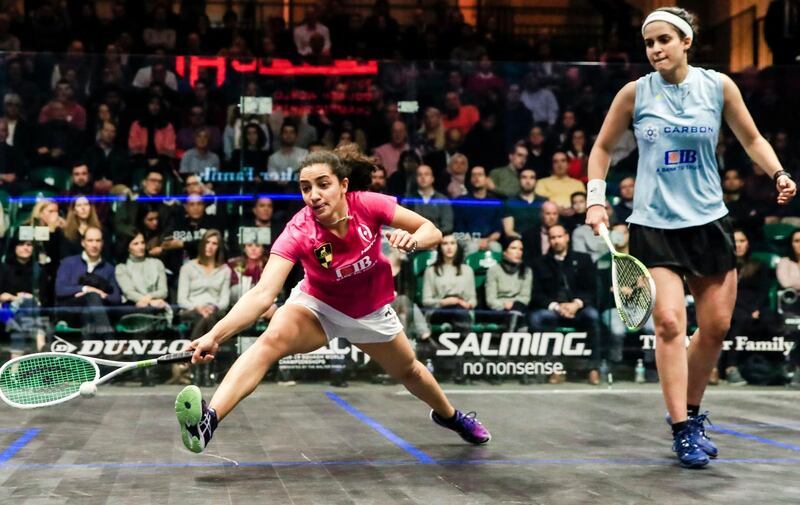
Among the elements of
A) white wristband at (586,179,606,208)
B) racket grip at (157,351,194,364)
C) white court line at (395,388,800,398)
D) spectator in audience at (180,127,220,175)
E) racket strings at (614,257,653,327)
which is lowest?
Result: white court line at (395,388,800,398)

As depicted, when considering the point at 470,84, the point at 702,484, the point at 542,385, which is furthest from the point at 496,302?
the point at 702,484

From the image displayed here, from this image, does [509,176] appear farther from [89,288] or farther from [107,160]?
[89,288]

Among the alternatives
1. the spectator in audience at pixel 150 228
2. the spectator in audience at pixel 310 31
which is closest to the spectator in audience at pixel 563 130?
the spectator in audience at pixel 310 31

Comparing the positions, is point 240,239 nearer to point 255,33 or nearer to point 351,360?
point 351,360

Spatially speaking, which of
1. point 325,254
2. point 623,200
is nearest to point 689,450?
point 325,254

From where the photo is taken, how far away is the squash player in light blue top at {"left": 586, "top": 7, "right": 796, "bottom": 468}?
3904 millimetres

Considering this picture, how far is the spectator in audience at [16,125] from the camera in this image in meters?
7.28

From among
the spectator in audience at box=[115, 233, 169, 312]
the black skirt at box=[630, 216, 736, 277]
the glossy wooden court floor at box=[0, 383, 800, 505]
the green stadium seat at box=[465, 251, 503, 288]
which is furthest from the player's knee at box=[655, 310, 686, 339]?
the spectator in audience at box=[115, 233, 169, 312]

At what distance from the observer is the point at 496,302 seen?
751 cm

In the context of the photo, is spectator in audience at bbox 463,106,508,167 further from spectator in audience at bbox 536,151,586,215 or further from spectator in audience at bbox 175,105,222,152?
spectator in audience at bbox 175,105,222,152

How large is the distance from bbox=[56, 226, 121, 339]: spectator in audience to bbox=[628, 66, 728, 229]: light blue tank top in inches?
164

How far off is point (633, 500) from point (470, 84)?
476 cm

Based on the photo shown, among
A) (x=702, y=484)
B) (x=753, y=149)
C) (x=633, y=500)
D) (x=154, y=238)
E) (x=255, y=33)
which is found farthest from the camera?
(x=255, y=33)

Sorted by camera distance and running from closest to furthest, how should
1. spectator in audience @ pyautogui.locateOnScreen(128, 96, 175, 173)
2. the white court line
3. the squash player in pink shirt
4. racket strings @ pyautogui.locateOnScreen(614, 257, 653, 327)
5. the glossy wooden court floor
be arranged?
the glossy wooden court floor → racket strings @ pyautogui.locateOnScreen(614, 257, 653, 327) → the squash player in pink shirt → the white court line → spectator in audience @ pyautogui.locateOnScreen(128, 96, 175, 173)
